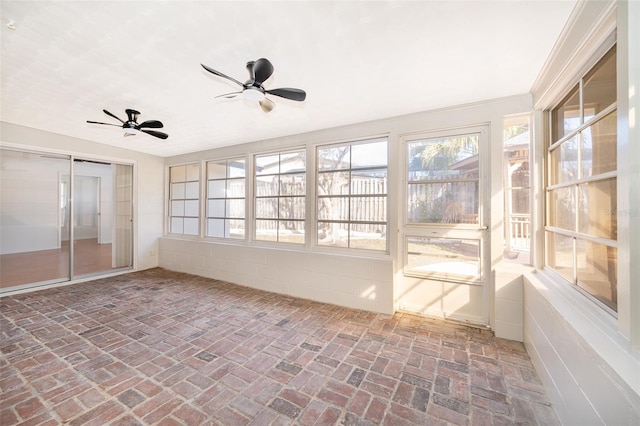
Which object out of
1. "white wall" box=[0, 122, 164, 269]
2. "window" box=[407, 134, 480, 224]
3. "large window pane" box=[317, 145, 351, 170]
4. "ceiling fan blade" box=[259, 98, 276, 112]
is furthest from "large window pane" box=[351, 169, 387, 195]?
"white wall" box=[0, 122, 164, 269]

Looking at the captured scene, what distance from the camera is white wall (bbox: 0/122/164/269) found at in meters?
4.30

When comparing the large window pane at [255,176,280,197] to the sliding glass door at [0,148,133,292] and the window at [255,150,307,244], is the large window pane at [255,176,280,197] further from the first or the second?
the sliding glass door at [0,148,133,292]

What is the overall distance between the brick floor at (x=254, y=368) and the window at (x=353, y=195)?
1.05 metres

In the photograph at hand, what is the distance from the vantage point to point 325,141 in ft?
12.5

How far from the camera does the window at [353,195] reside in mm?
3463

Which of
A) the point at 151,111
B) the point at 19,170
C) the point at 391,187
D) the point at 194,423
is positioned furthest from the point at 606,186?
the point at 19,170

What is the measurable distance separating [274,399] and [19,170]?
5654mm

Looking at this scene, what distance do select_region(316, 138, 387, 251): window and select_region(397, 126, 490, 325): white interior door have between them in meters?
0.34

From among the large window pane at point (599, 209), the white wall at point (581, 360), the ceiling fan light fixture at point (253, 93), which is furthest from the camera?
the ceiling fan light fixture at point (253, 93)

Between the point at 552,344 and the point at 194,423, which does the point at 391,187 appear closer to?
the point at 552,344

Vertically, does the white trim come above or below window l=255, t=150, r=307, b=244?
above

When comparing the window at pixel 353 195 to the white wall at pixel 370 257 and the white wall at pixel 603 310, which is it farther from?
the white wall at pixel 603 310

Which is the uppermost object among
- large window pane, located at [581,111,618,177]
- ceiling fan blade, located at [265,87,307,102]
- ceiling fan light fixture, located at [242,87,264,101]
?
ceiling fan blade, located at [265,87,307,102]

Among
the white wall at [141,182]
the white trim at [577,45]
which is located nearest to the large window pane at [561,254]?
the white trim at [577,45]
